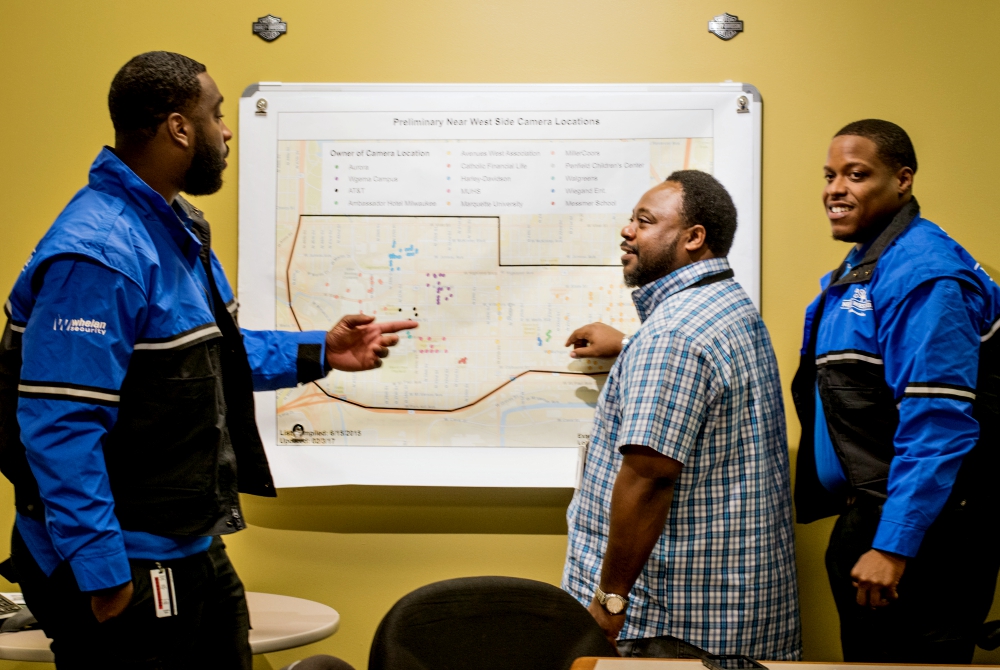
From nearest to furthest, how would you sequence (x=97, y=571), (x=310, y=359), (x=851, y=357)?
(x=97, y=571) → (x=851, y=357) → (x=310, y=359)

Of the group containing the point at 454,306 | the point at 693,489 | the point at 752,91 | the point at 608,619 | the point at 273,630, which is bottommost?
the point at 273,630

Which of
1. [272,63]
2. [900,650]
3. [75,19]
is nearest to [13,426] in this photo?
[272,63]

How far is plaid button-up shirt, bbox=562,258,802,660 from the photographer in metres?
1.69

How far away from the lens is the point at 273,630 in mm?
2055

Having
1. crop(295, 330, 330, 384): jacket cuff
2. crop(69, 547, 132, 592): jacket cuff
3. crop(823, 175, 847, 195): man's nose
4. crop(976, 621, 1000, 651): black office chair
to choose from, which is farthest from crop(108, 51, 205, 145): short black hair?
crop(976, 621, 1000, 651): black office chair

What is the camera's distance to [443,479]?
2.35m

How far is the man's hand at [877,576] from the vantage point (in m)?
1.68

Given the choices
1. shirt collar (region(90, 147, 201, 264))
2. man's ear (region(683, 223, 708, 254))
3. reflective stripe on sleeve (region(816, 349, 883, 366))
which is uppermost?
shirt collar (region(90, 147, 201, 264))

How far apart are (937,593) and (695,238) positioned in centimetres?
93

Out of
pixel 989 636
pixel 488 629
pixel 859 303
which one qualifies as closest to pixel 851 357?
pixel 859 303

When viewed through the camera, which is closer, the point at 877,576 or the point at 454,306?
the point at 877,576

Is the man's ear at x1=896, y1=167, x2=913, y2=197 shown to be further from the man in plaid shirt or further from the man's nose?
the man in plaid shirt

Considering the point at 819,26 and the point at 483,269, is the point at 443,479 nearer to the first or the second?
the point at 483,269

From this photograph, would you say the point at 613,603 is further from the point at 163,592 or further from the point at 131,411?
the point at 131,411
